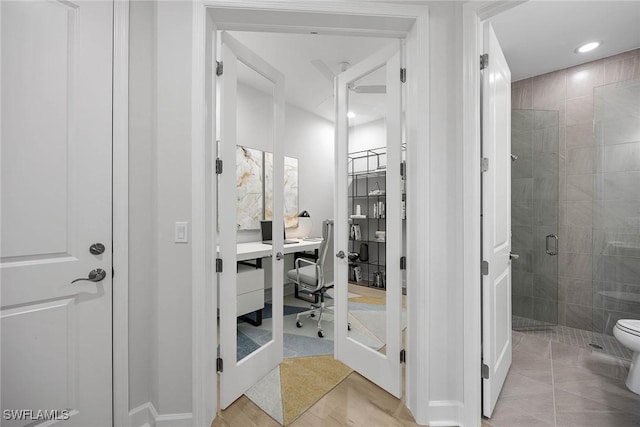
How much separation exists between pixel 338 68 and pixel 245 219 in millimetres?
2038

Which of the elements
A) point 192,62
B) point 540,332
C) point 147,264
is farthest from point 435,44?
point 540,332

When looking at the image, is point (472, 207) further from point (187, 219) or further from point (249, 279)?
point (249, 279)

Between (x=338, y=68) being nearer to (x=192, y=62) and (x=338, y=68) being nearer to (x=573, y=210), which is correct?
(x=192, y=62)

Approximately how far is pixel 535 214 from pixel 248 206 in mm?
2876

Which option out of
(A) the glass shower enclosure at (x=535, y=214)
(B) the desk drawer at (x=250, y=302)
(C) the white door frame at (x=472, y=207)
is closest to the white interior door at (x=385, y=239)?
(C) the white door frame at (x=472, y=207)

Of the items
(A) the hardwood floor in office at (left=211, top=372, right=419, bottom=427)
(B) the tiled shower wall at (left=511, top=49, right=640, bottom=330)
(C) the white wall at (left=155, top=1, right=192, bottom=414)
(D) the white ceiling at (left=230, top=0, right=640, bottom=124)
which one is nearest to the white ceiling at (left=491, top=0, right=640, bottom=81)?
(D) the white ceiling at (left=230, top=0, right=640, bottom=124)

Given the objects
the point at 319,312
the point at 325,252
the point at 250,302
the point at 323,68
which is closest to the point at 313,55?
the point at 323,68

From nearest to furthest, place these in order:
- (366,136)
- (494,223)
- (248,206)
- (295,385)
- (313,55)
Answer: (494,223) < (295,385) < (248,206) < (366,136) < (313,55)

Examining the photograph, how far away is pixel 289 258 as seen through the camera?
3736 millimetres

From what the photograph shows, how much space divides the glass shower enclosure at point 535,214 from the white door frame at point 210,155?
1858 millimetres

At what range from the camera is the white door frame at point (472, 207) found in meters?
1.47

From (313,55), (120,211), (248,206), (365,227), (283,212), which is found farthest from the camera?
(365,227)

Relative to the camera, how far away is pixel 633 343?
1.71 m

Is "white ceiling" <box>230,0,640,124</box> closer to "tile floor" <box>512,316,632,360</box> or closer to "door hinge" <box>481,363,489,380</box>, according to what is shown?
"door hinge" <box>481,363,489,380</box>
